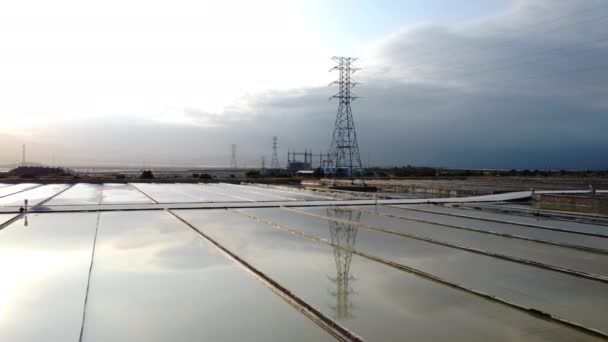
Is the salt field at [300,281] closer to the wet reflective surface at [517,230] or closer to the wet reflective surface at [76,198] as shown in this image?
the wet reflective surface at [517,230]

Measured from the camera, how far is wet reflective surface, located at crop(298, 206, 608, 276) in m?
5.08

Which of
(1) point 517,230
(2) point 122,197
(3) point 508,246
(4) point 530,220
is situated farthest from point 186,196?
(3) point 508,246

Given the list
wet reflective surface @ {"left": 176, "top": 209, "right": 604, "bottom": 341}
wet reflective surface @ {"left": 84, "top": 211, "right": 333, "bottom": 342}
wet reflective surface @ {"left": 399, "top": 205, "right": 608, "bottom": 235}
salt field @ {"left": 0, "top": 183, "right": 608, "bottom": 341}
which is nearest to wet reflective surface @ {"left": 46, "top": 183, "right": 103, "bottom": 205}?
salt field @ {"left": 0, "top": 183, "right": 608, "bottom": 341}

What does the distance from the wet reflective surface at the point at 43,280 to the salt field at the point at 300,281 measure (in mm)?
18

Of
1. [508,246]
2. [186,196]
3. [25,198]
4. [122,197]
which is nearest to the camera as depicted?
[508,246]

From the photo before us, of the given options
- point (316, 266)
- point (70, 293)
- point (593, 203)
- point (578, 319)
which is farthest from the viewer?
point (593, 203)

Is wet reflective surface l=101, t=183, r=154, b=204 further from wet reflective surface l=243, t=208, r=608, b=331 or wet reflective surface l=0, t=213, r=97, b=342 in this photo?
wet reflective surface l=243, t=208, r=608, b=331

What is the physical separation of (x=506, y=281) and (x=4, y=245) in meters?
5.91

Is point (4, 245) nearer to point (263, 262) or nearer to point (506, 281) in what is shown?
point (263, 262)

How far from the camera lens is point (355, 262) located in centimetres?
498

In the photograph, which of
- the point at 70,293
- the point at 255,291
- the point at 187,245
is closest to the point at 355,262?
the point at 255,291

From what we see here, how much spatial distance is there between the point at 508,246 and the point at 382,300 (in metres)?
3.23

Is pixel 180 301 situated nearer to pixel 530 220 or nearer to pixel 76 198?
pixel 530 220

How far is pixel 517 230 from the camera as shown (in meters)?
7.41
